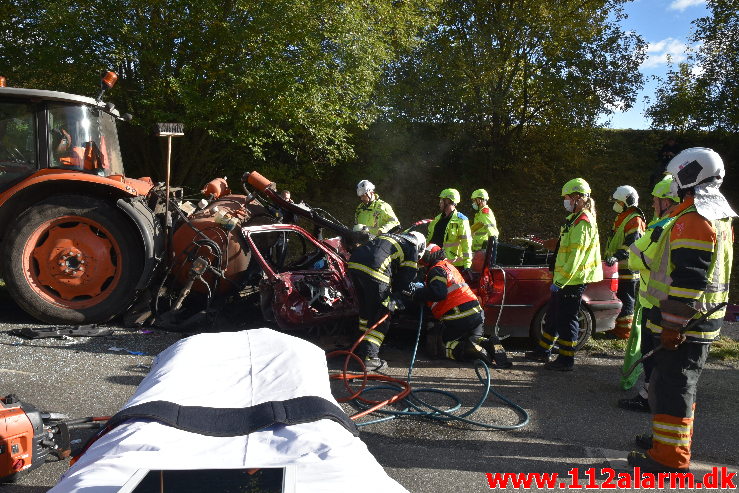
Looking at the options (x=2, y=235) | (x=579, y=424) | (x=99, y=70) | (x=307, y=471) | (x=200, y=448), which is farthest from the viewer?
(x=99, y=70)

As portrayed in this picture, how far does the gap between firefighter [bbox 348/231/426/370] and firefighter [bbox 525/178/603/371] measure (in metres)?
1.37

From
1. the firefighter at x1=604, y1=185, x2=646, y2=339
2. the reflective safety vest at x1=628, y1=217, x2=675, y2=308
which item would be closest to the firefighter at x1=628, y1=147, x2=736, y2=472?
the reflective safety vest at x1=628, y1=217, x2=675, y2=308

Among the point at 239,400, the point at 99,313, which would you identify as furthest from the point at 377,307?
the point at 239,400

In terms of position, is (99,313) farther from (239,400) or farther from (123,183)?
(239,400)

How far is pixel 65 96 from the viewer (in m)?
5.62

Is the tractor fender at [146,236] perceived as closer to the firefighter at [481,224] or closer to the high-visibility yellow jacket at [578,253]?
the high-visibility yellow jacket at [578,253]

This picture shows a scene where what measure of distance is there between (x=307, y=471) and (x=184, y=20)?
388 inches

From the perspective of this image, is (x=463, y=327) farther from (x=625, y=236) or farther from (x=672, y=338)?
(x=625, y=236)

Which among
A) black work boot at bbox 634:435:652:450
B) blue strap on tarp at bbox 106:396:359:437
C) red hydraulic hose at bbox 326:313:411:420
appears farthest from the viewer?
red hydraulic hose at bbox 326:313:411:420

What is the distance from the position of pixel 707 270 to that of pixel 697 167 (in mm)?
601

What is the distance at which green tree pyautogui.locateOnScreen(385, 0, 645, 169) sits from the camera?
13680 mm

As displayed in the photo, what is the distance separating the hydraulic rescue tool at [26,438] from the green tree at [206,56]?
7.73 meters

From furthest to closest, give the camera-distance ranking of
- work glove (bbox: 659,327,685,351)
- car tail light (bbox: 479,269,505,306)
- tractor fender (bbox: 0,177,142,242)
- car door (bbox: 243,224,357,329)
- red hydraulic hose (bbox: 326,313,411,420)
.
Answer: car tail light (bbox: 479,269,505,306)
tractor fender (bbox: 0,177,142,242)
car door (bbox: 243,224,357,329)
red hydraulic hose (bbox: 326,313,411,420)
work glove (bbox: 659,327,685,351)

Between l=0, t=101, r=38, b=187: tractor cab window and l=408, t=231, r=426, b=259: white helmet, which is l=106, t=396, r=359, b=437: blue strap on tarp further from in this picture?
l=0, t=101, r=38, b=187: tractor cab window
